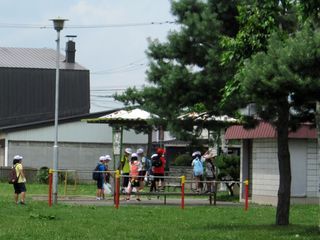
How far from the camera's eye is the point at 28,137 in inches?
2045

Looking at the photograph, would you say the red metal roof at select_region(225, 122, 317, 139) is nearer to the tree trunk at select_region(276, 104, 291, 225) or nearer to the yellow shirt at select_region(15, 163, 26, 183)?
the yellow shirt at select_region(15, 163, 26, 183)

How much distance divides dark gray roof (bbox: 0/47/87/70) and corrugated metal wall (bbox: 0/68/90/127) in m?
1.03

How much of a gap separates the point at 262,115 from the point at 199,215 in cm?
511

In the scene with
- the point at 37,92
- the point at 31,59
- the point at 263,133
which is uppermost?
the point at 31,59

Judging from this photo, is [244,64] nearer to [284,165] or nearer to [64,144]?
[284,165]

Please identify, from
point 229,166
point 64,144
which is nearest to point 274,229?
point 229,166

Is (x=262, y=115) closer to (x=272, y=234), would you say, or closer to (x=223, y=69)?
(x=223, y=69)

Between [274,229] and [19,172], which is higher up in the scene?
[19,172]

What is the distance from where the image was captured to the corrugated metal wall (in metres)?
68.5

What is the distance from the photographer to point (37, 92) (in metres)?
69.7

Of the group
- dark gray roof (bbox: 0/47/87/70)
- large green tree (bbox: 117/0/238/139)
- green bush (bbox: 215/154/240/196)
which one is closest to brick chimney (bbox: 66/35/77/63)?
dark gray roof (bbox: 0/47/87/70)

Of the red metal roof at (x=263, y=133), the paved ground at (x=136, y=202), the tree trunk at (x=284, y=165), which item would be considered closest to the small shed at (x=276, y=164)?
the red metal roof at (x=263, y=133)

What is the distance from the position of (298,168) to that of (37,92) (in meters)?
44.1

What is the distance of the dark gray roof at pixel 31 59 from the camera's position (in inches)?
2785
